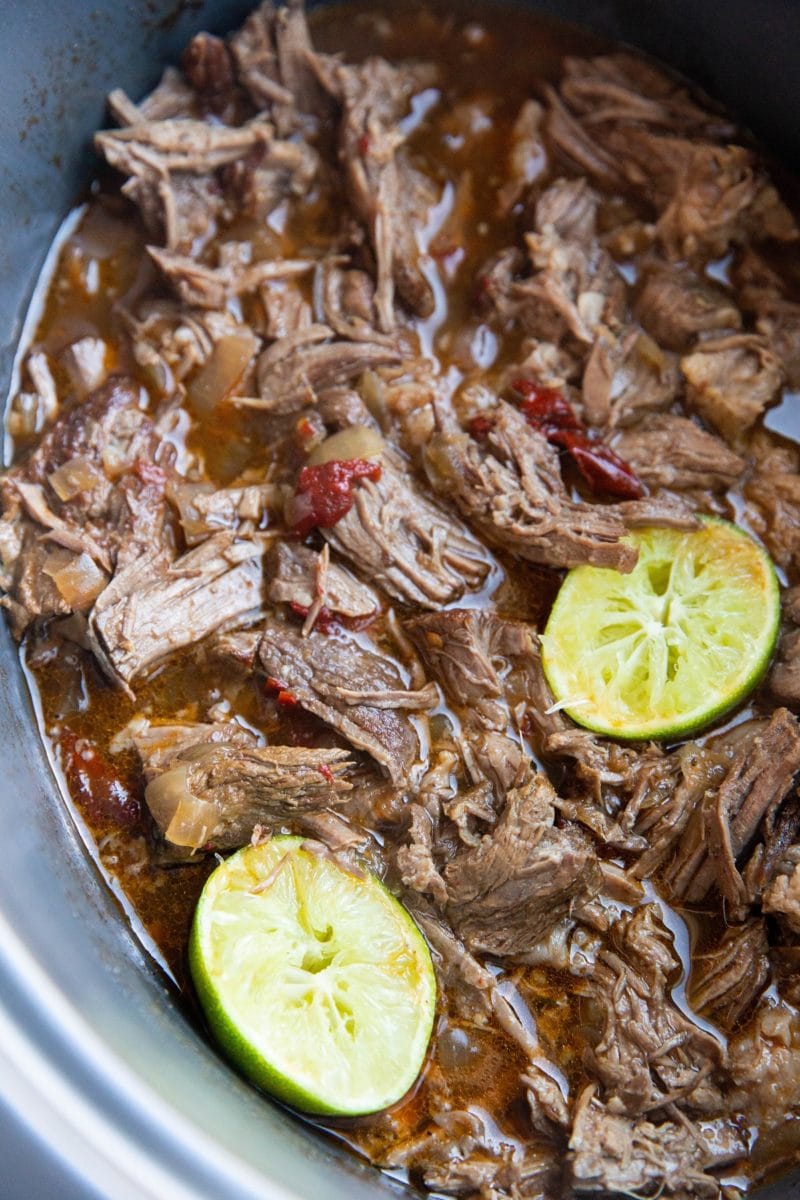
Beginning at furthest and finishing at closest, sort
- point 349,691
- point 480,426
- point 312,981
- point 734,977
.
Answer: point 480,426 < point 349,691 < point 734,977 < point 312,981

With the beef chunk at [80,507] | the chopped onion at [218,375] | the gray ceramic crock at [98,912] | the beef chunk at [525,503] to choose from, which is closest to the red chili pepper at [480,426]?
the beef chunk at [525,503]

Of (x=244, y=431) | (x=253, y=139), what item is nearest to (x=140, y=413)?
(x=244, y=431)

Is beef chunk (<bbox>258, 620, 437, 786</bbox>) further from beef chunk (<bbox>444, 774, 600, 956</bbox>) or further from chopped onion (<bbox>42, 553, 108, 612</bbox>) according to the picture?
chopped onion (<bbox>42, 553, 108, 612</bbox>)

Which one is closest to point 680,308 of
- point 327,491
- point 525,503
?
point 525,503

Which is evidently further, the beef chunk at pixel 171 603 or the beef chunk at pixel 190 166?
the beef chunk at pixel 190 166

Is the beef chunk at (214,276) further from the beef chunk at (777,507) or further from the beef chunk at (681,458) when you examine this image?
the beef chunk at (777,507)

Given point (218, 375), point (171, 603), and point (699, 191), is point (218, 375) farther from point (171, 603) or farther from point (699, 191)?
point (699, 191)

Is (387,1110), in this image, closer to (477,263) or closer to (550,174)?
(477,263)
